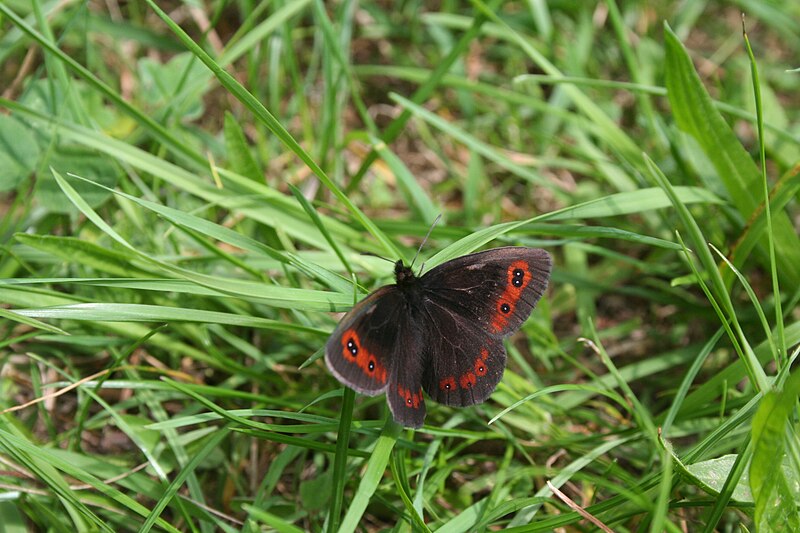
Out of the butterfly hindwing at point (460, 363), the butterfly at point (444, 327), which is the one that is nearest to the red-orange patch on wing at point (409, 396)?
the butterfly at point (444, 327)

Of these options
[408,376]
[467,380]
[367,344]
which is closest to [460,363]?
[467,380]

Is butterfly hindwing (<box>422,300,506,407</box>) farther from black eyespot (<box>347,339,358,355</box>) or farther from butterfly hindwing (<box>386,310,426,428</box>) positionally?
black eyespot (<box>347,339,358,355</box>)

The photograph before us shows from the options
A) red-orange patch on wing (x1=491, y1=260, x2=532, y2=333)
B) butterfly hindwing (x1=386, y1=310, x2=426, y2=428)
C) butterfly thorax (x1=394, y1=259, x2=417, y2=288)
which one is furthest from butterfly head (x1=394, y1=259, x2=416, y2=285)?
red-orange patch on wing (x1=491, y1=260, x2=532, y2=333)

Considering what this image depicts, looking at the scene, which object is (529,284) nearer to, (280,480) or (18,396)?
(280,480)

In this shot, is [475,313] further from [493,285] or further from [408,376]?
[408,376]

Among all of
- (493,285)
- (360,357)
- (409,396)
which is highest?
(493,285)

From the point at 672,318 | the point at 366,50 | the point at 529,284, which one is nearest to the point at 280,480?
the point at 529,284
